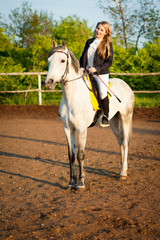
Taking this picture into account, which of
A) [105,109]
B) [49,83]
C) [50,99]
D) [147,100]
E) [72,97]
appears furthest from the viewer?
[50,99]

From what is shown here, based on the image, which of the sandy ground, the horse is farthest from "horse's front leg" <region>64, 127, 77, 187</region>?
the sandy ground

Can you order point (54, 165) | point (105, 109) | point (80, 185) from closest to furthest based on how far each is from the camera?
point (80, 185)
point (105, 109)
point (54, 165)

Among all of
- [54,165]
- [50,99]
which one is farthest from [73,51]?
[54,165]

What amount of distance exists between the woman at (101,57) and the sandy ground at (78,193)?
1.27 m

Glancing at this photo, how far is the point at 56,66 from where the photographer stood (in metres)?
3.47

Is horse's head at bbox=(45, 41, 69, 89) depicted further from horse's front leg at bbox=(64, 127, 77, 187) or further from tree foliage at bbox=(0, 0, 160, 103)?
tree foliage at bbox=(0, 0, 160, 103)

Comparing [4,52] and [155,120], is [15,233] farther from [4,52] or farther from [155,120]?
[4,52]

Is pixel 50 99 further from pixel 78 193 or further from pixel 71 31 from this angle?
pixel 78 193

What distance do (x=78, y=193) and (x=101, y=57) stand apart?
2.28 m

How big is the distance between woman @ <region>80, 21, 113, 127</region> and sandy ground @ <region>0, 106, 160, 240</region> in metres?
1.27

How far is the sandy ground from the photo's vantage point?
2.71m

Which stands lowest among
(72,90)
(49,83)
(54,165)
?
(54,165)

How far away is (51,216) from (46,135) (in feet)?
18.1

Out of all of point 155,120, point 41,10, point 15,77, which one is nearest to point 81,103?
point 155,120
